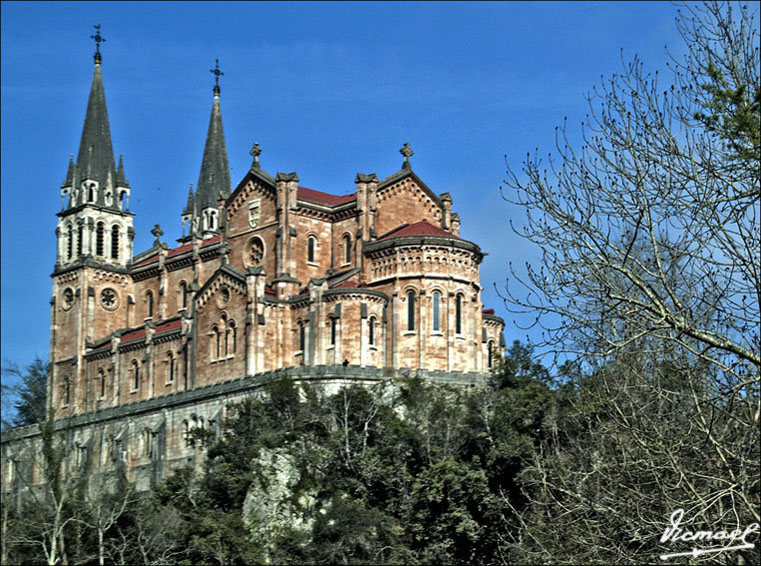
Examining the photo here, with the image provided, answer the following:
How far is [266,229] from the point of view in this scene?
71938 millimetres

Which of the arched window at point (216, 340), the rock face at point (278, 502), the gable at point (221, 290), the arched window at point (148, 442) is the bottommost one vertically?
the rock face at point (278, 502)

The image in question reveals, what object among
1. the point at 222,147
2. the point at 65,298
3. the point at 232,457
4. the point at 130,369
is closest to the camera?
the point at 232,457

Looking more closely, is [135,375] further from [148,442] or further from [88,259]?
[88,259]

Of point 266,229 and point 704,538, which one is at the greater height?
point 266,229

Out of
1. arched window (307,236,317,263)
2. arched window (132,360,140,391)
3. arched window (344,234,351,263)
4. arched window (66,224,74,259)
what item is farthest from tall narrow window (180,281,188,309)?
arched window (344,234,351,263)

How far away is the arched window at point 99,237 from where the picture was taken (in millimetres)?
85625

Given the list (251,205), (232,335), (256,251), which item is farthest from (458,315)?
(251,205)

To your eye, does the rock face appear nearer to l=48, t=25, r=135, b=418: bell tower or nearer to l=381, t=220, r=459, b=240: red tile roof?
l=381, t=220, r=459, b=240: red tile roof

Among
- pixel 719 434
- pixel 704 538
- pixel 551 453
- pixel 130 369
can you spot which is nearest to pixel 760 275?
pixel 704 538

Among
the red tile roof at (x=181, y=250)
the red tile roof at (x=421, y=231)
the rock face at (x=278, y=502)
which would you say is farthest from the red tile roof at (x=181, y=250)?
the rock face at (x=278, y=502)

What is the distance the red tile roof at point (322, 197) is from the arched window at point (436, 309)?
8791 mm

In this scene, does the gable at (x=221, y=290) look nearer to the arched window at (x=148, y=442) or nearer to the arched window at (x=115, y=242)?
the arched window at (x=148, y=442)

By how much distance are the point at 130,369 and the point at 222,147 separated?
105 feet

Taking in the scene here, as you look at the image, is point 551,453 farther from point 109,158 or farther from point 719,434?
point 109,158
